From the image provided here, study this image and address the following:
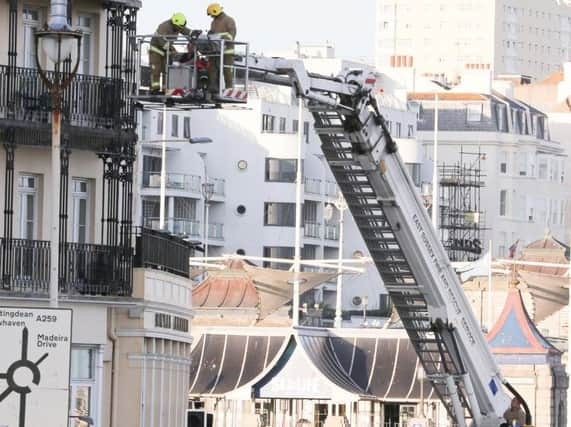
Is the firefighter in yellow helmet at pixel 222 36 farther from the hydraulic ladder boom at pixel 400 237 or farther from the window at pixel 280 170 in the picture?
the window at pixel 280 170

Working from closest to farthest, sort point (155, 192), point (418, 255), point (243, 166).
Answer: point (418, 255), point (155, 192), point (243, 166)

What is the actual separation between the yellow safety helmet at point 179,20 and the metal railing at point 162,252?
24.1ft

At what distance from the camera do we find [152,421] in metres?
55.7

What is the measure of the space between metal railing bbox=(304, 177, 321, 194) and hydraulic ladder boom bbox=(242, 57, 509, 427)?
308ft

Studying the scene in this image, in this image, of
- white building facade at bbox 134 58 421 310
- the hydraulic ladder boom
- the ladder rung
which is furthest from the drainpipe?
white building facade at bbox 134 58 421 310

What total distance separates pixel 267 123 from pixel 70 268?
101 meters

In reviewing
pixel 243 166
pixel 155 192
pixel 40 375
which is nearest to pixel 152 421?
pixel 40 375

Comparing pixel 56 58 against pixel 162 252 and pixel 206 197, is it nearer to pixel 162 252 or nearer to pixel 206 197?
pixel 162 252

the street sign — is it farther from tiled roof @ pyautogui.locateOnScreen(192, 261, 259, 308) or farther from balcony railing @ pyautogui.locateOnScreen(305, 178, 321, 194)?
balcony railing @ pyautogui.locateOnScreen(305, 178, 321, 194)

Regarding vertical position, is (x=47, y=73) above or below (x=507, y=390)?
above

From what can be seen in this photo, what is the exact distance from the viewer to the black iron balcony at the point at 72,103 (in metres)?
52.3

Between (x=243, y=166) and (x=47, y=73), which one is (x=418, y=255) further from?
(x=243, y=166)

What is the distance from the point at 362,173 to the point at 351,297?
348 ft

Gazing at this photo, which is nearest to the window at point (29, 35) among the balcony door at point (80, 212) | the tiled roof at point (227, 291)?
the balcony door at point (80, 212)
